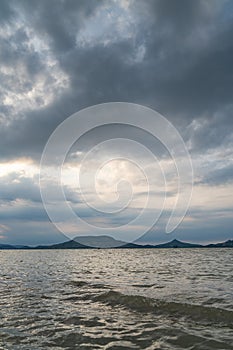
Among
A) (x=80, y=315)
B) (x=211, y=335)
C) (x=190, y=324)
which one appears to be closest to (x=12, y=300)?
(x=80, y=315)

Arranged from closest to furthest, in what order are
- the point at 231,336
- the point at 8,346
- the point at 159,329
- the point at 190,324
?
the point at 8,346 < the point at 231,336 < the point at 159,329 < the point at 190,324

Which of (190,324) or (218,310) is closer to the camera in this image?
(190,324)

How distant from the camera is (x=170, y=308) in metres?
14.5

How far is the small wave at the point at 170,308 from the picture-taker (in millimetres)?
12535

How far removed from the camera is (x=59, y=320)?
40.3ft

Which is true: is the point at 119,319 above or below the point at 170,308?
below

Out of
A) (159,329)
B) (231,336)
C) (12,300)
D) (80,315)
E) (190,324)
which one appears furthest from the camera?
(12,300)

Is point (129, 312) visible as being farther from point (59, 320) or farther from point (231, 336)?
point (231, 336)

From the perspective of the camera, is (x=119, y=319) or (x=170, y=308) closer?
(x=119, y=319)

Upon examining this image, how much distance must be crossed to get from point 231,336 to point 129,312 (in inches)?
208

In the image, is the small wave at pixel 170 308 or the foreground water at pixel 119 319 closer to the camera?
the foreground water at pixel 119 319

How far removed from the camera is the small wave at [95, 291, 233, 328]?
12.5 metres

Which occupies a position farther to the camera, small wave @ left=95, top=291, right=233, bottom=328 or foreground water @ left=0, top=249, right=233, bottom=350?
small wave @ left=95, top=291, right=233, bottom=328

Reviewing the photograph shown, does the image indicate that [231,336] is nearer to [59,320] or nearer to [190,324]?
[190,324]
